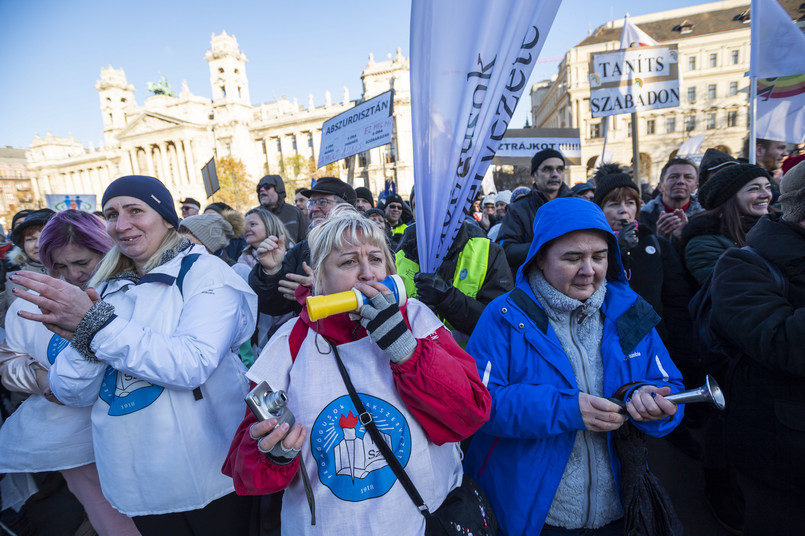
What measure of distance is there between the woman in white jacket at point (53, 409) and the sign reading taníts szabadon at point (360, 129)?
4322mm

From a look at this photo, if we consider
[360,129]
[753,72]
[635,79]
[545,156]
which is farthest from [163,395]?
[635,79]

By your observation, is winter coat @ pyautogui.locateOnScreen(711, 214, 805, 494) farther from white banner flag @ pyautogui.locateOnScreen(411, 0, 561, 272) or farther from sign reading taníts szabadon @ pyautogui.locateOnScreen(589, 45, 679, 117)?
sign reading taníts szabadon @ pyautogui.locateOnScreen(589, 45, 679, 117)

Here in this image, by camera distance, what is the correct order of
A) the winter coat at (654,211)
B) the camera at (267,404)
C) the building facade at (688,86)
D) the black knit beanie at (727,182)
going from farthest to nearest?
the building facade at (688,86)
the winter coat at (654,211)
the black knit beanie at (727,182)
the camera at (267,404)

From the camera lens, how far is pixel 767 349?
5.47ft

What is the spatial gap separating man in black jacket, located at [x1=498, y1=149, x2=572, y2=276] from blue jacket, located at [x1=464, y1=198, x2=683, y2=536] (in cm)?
178


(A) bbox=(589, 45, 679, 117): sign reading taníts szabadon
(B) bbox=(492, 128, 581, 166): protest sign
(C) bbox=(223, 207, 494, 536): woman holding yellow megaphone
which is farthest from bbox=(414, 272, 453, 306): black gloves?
(B) bbox=(492, 128, 581, 166): protest sign

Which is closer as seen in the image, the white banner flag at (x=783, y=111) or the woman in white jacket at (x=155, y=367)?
the woman in white jacket at (x=155, y=367)

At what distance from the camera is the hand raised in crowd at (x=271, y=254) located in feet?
9.45

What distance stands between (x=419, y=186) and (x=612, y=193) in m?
1.98

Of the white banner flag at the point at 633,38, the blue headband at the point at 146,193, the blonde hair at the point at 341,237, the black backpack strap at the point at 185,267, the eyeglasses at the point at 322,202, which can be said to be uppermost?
the white banner flag at the point at 633,38

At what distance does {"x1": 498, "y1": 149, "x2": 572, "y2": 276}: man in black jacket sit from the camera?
371 centimetres

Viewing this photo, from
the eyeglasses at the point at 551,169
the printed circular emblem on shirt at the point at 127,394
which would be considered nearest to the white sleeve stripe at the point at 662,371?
the printed circular emblem on shirt at the point at 127,394

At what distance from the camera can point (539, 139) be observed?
8.31 metres

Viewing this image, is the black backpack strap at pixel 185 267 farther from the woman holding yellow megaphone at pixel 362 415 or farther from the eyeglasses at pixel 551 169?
the eyeglasses at pixel 551 169
